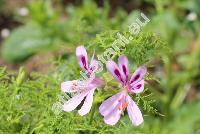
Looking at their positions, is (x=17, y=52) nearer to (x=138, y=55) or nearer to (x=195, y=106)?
(x=195, y=106)

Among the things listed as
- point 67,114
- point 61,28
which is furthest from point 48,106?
point 61,28

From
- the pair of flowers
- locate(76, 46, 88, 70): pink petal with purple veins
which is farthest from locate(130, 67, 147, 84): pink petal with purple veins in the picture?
locate(76, 46, 88, 70): pink petal with purple veins

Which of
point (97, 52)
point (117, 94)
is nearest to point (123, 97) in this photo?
point (117, 94)

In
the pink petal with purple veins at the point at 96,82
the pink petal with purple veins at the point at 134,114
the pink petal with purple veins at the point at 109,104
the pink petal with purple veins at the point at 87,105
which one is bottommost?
the pink petal with purple veins at the point at 134,114

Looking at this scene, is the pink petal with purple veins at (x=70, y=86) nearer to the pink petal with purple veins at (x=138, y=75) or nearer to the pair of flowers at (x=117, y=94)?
the pair of flowers at (x=117, y=94)

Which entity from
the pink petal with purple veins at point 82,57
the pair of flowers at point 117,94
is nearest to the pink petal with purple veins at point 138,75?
the pair of flowers at point 117,94

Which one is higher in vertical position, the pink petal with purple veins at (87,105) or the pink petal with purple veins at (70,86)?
the pink petal with purple veins at (70,86)
